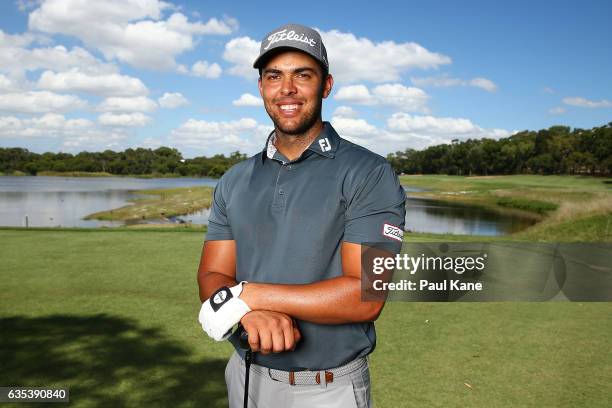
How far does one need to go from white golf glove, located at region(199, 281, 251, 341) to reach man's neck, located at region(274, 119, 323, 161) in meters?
0.59

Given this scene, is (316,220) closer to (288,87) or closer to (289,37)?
(288,87)

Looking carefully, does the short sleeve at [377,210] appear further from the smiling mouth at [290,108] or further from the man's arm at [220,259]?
the man's arm at [220,259]

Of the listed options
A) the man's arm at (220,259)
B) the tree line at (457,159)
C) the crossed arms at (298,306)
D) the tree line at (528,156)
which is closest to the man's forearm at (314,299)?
the crossed arms at (298,306)

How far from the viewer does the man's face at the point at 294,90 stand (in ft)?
5.86

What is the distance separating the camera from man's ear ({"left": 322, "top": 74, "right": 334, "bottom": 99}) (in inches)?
74.7

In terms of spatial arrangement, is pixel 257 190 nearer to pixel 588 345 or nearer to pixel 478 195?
pixel 588 345

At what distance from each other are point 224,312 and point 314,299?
278mm

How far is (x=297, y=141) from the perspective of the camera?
6.08 feet

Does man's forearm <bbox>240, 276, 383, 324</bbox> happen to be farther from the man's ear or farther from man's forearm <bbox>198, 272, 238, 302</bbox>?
the man's ear

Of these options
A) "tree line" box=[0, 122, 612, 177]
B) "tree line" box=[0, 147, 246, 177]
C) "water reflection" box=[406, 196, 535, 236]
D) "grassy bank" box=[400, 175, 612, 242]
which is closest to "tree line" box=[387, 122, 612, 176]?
"tree line" box=[0, 122, 612, 177]

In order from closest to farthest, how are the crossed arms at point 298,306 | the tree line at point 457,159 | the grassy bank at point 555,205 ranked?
the crossed arms at point 298,306, the grassy bank at point 555,205, the tree line at point 457,159

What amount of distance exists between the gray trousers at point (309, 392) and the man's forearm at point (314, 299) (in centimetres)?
37

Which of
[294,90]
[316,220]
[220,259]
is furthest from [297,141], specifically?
[220,259]

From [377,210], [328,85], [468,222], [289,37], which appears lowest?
[468,222]
